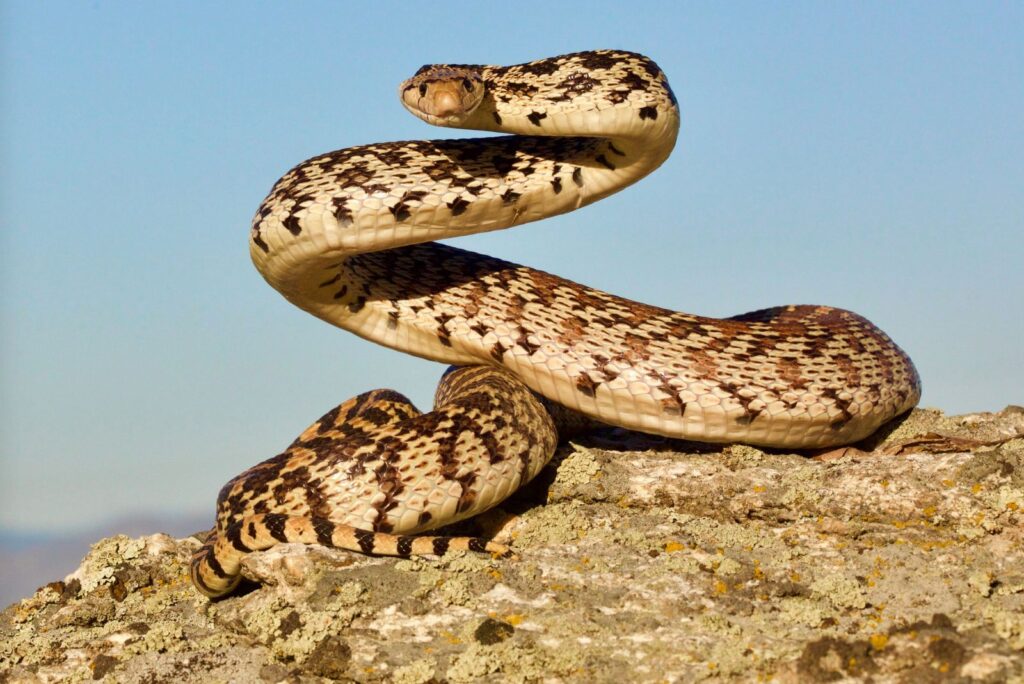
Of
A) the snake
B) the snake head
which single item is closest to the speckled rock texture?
the snake

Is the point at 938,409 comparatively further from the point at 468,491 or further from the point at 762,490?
the point at 468,491

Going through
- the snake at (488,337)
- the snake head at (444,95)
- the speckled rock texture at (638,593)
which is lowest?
the speckled rock texture at (638,593)

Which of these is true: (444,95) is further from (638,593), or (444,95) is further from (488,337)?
(638,593)

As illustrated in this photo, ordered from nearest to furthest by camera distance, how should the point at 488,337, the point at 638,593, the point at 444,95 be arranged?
1. the point at 638,593
2. the point at 444,95
3. the point at 488,337

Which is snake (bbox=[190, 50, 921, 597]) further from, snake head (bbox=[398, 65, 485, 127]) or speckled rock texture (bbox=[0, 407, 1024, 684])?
speckled rock texture (bbox=[0, 407, 1024, 684])

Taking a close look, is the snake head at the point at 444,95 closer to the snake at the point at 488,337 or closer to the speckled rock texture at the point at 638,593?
the snake at the point at 488,337

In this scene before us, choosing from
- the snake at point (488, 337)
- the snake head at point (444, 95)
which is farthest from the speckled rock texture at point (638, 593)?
the snake head at point (444, 95)

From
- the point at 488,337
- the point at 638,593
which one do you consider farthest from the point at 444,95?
the point at 638,593
